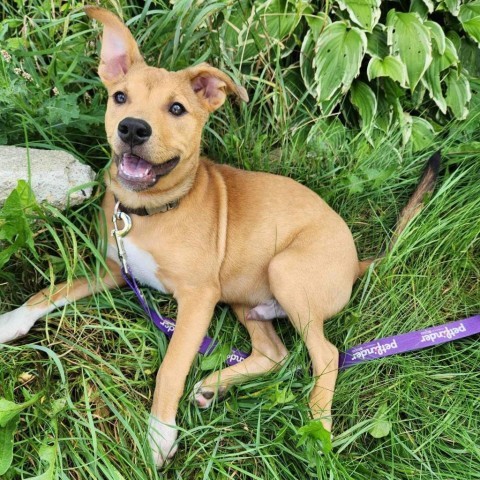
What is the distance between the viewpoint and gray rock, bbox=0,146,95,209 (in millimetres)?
3297

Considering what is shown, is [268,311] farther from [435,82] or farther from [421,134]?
[435,82]

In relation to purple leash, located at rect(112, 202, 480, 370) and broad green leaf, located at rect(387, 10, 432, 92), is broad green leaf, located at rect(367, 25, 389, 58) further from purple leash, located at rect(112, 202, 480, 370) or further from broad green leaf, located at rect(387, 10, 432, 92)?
purple leash, located at rect(112, 202, 480, 370)

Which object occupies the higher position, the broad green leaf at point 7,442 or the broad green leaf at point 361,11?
the broad green leaf at point 361,11

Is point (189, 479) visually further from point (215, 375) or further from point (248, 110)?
point (248, 110)

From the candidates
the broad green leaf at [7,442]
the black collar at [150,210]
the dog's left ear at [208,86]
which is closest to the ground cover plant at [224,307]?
the broad green leaf at [7,442]

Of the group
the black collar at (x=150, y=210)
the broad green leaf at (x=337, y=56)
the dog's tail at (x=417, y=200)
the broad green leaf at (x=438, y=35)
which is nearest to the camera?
the black collar at (x=150, y=210)

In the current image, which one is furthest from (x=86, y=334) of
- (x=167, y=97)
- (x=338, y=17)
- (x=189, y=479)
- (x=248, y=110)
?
(x=338, y=17)

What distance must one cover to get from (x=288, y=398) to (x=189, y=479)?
67 centimetres

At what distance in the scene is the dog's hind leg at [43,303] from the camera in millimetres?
3270

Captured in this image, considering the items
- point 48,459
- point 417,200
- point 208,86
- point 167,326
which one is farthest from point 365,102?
point 48,459

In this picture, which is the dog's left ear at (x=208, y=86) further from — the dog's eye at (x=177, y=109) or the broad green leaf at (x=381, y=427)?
the broad green leaf at (x=381, y=427)

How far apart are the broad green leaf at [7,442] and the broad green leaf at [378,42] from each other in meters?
3.66

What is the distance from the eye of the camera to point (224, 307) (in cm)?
384

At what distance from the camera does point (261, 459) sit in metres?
3.10
